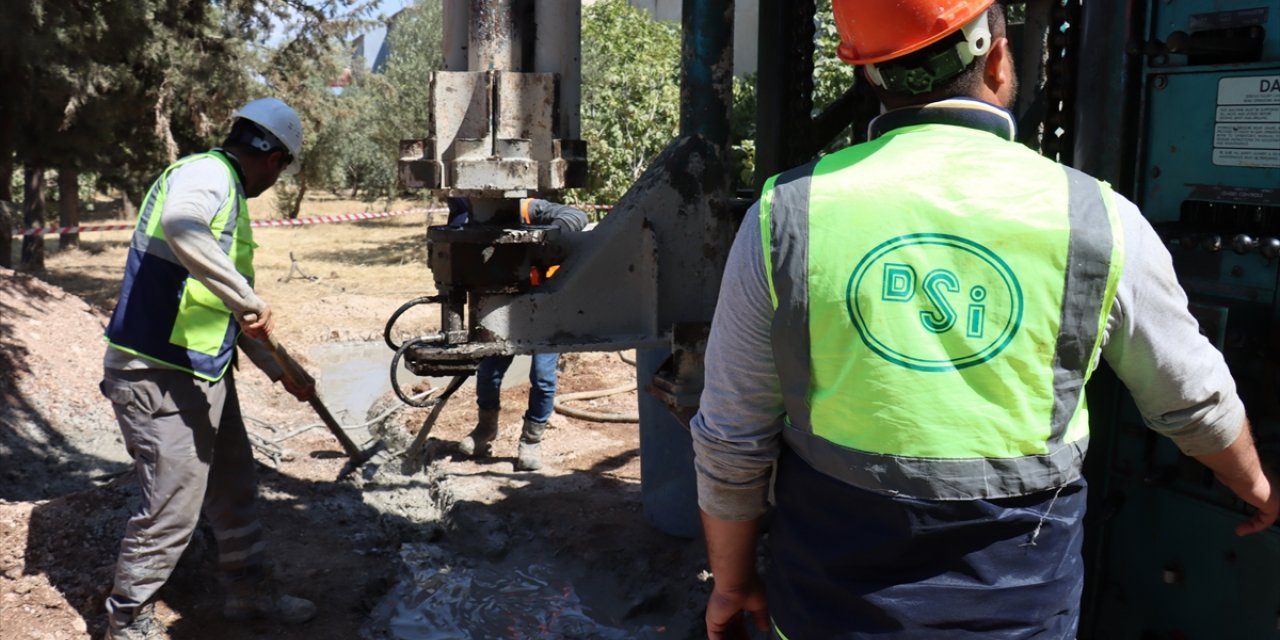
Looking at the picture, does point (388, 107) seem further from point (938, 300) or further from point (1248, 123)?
point (938, 300)

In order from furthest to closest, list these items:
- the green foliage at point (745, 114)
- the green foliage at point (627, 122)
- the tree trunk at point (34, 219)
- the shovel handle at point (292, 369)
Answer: the tree trunk at point (34, 219) → the green foliage at point (627, 122) → the green foliage at point (745, 114) → the shovel handle at point (292, 369)

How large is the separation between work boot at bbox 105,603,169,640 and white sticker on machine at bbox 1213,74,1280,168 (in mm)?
3802

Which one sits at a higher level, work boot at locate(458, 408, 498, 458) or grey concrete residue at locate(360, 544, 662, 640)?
work boot at locate(458, 408, 498, 458)

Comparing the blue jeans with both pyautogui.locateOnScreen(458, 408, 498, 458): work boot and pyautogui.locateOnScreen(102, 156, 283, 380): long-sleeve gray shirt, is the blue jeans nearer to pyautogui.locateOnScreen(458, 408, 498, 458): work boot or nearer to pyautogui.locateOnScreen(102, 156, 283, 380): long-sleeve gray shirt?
pyautogui.locateOnScreen(458, 408, 498, 458): work boot

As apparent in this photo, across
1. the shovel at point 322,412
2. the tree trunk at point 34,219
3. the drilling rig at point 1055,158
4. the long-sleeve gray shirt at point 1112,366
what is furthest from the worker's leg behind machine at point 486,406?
the tree trunk at point 34,219

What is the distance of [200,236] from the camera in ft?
12.8

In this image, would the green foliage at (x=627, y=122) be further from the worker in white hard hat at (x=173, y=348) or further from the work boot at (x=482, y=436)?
the worker in white hard hat at (x=173, y=348)

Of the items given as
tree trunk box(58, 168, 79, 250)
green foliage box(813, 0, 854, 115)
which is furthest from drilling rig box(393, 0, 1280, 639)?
tree trunk box(58, 168, 79, 250)

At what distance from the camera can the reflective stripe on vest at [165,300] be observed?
13.2 feet

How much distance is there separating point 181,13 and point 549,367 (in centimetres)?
792

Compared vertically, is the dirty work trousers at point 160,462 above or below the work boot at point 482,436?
above

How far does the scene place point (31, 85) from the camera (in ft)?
35.5

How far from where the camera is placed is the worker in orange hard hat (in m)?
1.57

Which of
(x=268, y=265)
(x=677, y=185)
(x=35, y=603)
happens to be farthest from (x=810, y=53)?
(x=268, y=265)
